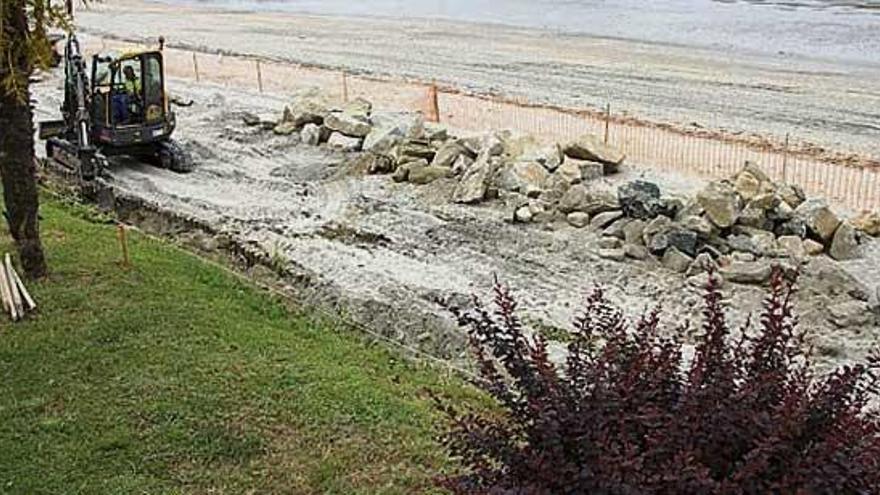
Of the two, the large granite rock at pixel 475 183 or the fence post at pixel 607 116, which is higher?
the fence post at pixel 607 116

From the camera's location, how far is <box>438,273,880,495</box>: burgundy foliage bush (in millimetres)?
4371

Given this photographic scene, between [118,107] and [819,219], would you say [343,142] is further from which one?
[819,219]

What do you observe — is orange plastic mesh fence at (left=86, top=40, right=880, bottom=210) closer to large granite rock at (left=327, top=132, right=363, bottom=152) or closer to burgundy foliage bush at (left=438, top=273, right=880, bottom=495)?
large granite rock at (left=327, top=132, right=363, bottom=152)

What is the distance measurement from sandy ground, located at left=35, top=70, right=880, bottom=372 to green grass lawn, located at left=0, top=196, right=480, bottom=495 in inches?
98.6

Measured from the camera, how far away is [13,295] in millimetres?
10922

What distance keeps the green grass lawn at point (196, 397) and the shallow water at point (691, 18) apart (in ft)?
104

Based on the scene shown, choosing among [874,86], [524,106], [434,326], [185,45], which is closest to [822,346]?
[434,326]

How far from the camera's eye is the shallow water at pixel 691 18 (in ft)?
139

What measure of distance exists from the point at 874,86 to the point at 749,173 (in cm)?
1600

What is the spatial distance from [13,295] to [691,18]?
151 feet

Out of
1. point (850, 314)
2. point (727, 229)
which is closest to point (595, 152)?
point (727, 229)

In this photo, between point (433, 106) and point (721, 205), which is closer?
point (721, 205)

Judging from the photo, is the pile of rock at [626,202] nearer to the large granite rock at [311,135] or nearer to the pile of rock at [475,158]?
the pile of rock at [475,158]

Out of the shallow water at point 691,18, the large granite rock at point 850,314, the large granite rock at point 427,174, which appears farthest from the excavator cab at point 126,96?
the shallow water at point 691,18
